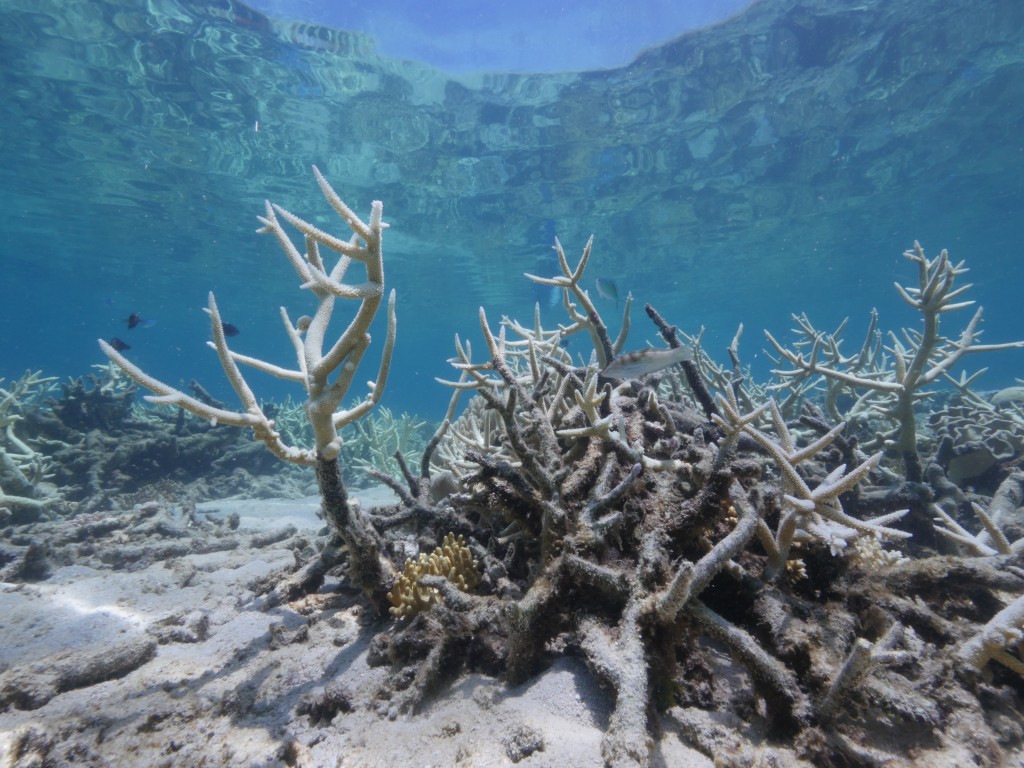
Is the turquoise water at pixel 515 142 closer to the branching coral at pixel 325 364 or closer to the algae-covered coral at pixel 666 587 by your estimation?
the algae-covered coral at pixel 666 587

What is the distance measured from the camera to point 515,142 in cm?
1688

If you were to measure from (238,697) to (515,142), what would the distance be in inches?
699

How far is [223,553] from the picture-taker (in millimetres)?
4746

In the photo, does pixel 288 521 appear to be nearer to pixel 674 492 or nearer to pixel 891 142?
pixel 674 492

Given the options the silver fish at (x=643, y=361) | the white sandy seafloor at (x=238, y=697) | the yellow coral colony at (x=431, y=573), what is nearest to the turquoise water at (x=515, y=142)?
the silver fish at (x=643, y=361)

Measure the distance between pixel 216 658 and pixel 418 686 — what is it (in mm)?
1320

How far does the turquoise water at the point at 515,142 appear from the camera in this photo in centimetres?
1289

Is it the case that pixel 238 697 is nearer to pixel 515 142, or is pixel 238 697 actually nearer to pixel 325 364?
pixel 325 364

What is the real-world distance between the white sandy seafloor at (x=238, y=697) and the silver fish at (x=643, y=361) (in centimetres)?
152

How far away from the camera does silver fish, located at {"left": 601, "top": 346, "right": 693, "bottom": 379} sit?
2.71m

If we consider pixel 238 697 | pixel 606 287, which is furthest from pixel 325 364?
pixel 606 287

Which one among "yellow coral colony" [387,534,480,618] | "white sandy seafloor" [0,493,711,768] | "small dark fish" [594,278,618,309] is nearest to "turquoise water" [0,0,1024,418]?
"small dark fish" [594,278,618,309]

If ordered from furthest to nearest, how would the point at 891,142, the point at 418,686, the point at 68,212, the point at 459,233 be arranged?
1. the point at 459,233
2. the point at 68,212
3. the point at 891,142
4. the point at 418,686

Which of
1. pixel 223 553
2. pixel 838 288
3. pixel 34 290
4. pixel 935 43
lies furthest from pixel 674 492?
pixel 34 290
